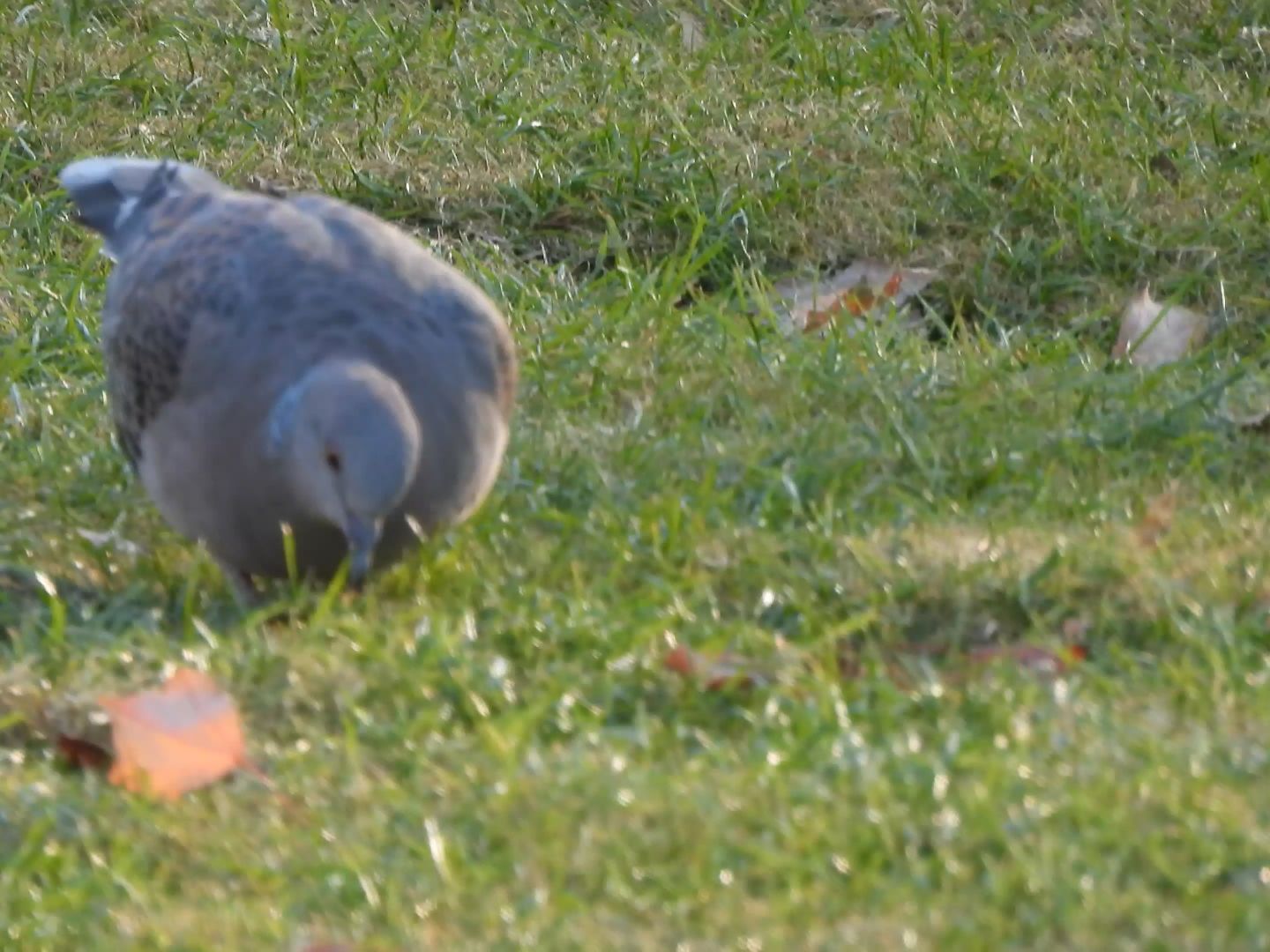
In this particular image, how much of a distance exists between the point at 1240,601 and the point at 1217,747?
0.75 meters

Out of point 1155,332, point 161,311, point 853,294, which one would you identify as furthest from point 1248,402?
point 161,311

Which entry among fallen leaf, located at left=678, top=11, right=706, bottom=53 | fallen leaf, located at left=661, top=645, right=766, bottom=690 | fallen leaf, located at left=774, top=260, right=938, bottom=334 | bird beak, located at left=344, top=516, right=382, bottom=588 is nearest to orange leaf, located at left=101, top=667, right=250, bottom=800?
bird beak, located at left=344, top=516, right=382, bottom=588

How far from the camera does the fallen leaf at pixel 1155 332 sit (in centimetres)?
560

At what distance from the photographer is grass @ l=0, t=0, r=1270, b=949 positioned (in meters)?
3.19

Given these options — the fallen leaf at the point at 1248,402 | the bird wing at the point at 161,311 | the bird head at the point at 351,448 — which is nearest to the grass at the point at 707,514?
the fallen leaf at the point at 1248,402

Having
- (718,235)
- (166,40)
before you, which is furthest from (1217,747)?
(166,40)

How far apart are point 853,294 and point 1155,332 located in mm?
797

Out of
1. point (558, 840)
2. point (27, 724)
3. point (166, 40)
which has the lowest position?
point (166, 40)

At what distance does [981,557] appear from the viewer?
4285mm

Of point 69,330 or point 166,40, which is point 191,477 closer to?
point 69,330

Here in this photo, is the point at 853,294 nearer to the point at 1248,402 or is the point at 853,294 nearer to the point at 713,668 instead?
the point at 1248,402

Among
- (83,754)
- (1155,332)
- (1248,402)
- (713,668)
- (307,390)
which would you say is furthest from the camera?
(1155,332)

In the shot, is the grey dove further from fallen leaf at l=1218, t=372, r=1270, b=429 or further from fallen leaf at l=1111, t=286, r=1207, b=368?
fallen leaf at l=1111, t=286, r=1207, b=368

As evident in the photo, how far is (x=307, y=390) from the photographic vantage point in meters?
4.11
